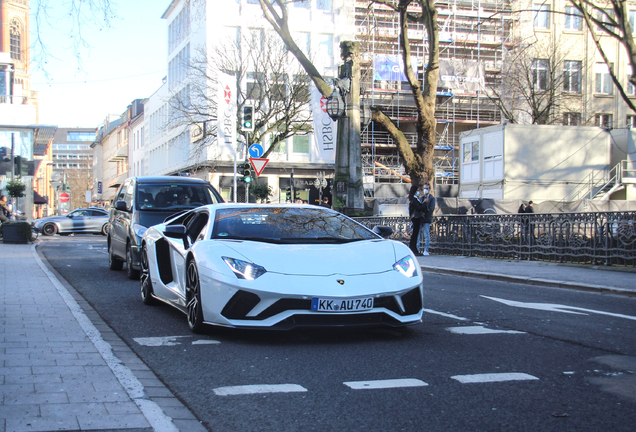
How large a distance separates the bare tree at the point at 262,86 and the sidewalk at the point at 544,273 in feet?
85.9

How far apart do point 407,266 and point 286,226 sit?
1.33 m

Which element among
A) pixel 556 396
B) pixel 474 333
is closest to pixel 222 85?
pixel 474 333

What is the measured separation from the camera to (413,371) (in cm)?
501

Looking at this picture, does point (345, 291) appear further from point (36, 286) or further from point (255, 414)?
point (36, 286)

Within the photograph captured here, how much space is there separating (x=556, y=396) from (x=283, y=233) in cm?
324

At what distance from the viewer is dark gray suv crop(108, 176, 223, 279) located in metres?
11.7

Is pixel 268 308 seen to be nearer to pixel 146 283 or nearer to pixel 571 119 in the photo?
pixel 146 283

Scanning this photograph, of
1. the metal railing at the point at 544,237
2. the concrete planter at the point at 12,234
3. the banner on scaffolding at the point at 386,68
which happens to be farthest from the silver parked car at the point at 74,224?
the metal railing at the point at 544,237

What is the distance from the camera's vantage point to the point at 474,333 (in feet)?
21.8

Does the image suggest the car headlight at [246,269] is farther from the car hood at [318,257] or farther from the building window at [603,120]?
the building window at [603,120]

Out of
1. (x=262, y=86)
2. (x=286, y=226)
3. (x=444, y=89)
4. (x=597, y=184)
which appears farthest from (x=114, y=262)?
(x=444, y=89)

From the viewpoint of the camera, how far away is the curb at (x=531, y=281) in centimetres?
1091

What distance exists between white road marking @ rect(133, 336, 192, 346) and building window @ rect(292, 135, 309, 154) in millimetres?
47450

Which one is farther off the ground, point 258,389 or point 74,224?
point 258,389
